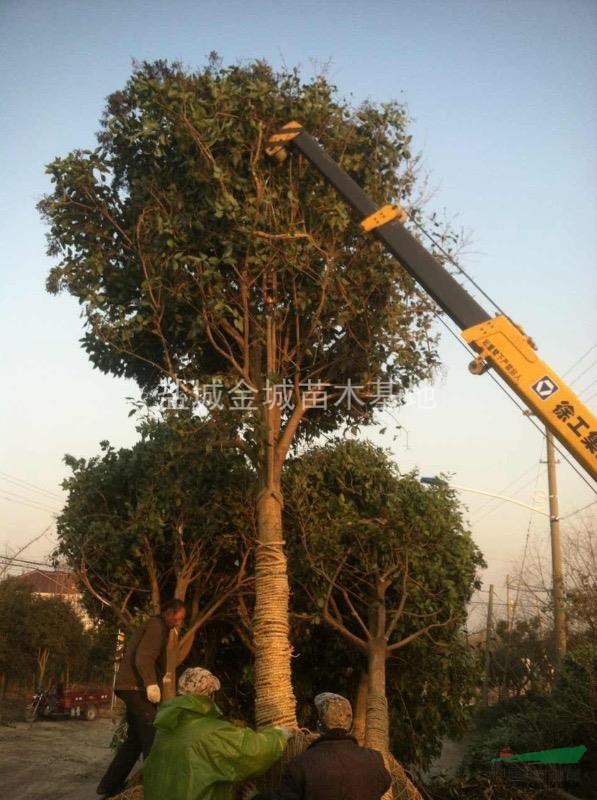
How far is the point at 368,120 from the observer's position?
10.0 meters

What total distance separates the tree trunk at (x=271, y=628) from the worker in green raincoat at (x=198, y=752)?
2.78 m

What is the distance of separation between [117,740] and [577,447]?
9653mm

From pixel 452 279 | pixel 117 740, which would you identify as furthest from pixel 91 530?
pixel 452 279

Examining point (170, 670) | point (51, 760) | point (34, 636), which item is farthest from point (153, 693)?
point (34, 636)

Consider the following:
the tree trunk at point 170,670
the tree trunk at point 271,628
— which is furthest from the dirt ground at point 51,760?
the tree trunk at point 271,628

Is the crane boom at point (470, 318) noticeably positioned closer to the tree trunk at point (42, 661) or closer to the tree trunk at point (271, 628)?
the tree trunk at point (271, 628)

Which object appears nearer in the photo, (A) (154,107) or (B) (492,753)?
(A) (154,107)

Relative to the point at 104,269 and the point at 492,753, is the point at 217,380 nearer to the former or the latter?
the point at 104,269

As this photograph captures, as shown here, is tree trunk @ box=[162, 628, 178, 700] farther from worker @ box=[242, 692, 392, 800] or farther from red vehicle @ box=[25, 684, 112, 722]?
red vehicle @ box=[25, 684, 112, 722]

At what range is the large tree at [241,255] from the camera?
9.18m

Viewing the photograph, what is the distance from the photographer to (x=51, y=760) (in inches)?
856

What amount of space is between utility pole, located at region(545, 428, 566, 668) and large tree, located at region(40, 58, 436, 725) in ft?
28.5

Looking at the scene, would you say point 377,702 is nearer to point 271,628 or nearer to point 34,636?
point 271,628

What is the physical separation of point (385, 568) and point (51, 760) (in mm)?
13097
